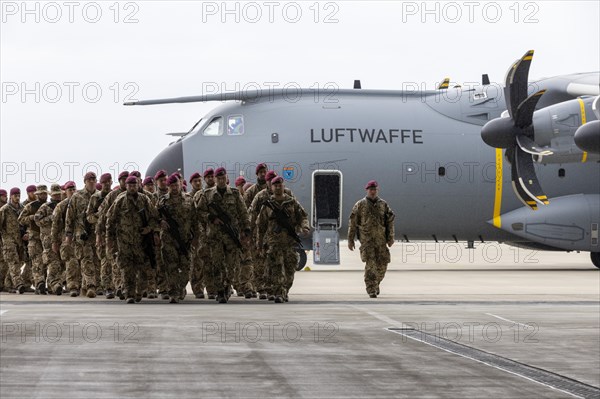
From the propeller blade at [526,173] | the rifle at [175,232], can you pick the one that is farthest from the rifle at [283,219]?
the propeller blade at [526,173]

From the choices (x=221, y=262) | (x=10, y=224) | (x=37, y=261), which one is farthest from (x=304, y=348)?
(x=10, y=224)

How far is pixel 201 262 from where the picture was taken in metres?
18.7

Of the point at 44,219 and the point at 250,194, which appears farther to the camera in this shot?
the point at 44,219

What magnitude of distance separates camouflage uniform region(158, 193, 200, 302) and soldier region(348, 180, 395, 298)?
284 cm

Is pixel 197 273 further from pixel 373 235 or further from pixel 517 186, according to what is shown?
pixel 517 186

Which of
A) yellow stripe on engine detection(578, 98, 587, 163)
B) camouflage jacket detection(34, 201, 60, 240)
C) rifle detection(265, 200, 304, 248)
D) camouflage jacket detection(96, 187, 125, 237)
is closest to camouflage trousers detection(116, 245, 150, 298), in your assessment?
camouflage jacket detection(96, 187, 125, 237)

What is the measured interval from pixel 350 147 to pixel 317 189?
4.28 ft

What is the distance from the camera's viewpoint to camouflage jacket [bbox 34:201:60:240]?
68.1 feet

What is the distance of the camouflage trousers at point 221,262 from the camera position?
18.1 metres

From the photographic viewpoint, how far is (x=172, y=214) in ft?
60.5

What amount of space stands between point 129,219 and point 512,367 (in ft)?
30.4

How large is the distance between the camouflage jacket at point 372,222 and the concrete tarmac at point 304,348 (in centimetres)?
105

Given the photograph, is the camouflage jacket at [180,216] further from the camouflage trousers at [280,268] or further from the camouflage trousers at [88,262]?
the camouflage trousers at [88,262]

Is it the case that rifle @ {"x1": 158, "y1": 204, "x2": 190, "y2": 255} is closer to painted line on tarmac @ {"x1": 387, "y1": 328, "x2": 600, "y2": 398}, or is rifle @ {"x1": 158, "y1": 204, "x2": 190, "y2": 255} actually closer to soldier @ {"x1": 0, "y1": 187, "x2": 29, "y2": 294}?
soldier @ {"x1": 0, "y1": 187, "x2": 29, "y2": 294}
